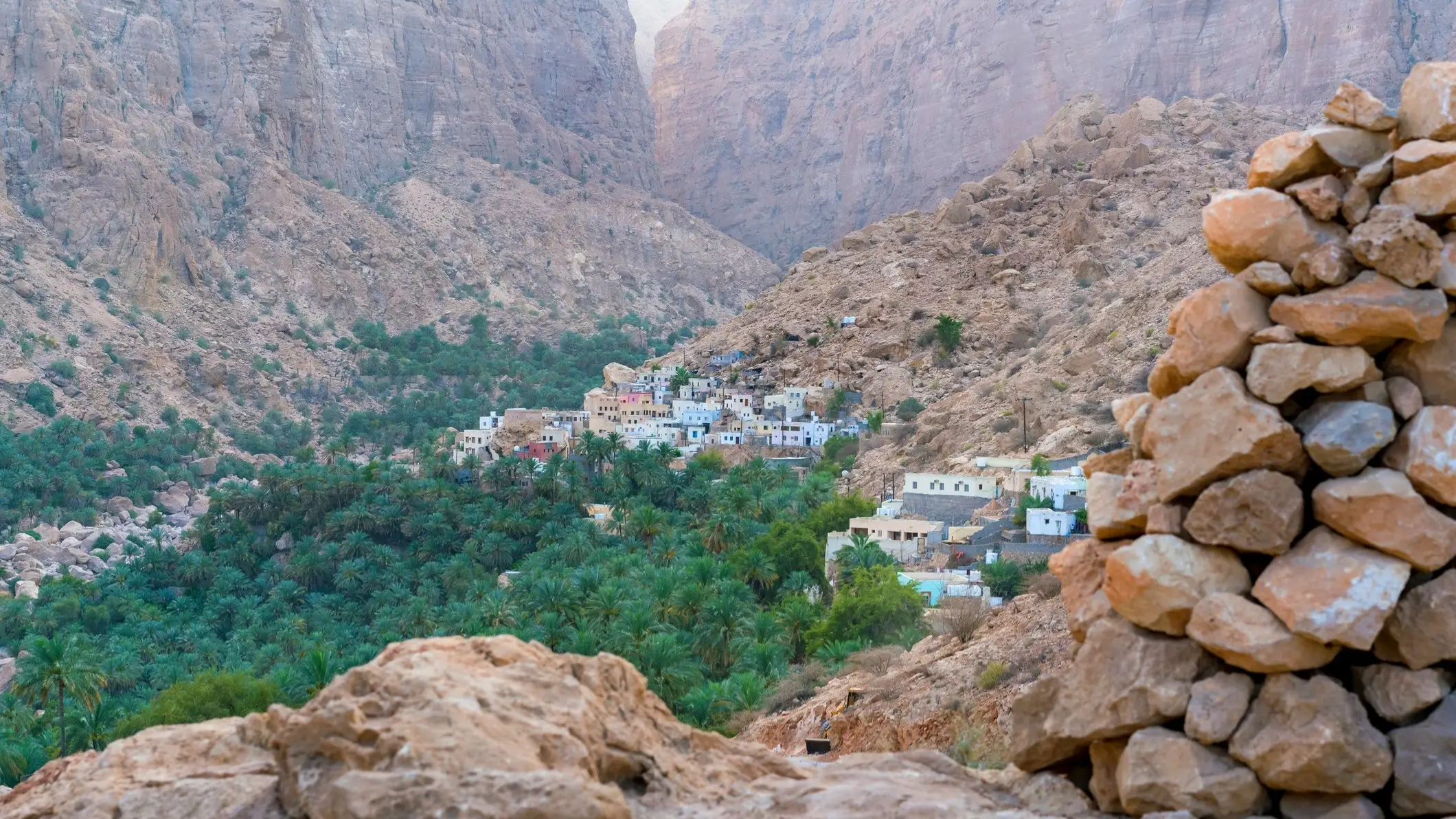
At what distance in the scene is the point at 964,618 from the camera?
17484 millimetres

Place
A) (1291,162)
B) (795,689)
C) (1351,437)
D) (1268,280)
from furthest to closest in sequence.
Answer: (795,689), (1291,162), (1268,280), (1351,437)

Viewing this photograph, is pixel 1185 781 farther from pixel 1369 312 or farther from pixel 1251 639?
pixel 1369 312

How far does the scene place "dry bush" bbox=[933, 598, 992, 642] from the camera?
54.5 feet

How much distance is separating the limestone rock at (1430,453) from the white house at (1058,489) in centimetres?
2746

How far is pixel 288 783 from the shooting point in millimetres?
5219

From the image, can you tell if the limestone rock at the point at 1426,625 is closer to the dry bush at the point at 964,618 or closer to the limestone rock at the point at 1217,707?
the limestone rock at the point at 1217,707

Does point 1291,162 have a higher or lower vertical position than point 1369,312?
higher

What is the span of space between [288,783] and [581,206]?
111 metres

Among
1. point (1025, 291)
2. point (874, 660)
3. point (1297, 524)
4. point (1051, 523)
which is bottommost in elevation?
point (874, 660)

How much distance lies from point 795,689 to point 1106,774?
14.5 m

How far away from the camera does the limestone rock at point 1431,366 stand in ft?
19.7

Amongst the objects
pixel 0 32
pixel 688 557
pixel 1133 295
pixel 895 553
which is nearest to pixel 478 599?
pixel 688 557

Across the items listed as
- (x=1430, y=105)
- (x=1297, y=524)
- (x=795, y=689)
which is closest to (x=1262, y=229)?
(x=1430, y=105)

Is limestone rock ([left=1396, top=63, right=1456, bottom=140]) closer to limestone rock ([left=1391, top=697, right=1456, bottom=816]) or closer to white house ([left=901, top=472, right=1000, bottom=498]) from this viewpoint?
limestone rock ([left=1391, top=697, right=1456, bottom=816])
